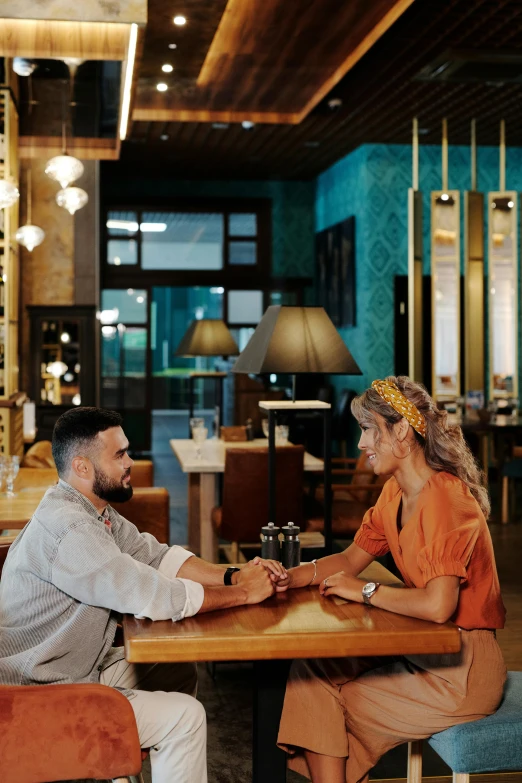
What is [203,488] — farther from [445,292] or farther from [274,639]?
[445,292]

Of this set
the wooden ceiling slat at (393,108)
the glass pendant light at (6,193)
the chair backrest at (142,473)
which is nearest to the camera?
Result: the chair backrest at (142,473)

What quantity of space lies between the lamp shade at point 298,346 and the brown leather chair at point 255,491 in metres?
1.69

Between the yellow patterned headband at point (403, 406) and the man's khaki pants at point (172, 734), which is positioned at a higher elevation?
the yellow patterned headband at point (403, 406)

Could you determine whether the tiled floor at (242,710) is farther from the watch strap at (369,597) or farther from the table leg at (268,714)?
the watch strap at (369,597)

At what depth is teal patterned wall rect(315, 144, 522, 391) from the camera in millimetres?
11727

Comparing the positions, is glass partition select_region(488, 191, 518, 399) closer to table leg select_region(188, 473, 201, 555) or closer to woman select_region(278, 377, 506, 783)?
table leg select_region(188, 473, 201, 555)

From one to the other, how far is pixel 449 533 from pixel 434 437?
32 cm

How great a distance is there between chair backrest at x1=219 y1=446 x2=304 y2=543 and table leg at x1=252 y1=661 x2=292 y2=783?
116 inches

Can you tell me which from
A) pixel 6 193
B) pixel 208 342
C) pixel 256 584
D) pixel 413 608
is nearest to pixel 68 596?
pixel 256 584

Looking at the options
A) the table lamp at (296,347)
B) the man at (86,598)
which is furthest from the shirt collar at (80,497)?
the table lamp at (296,347)

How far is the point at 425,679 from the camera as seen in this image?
2660 mm

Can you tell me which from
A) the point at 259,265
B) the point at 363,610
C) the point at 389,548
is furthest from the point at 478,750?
the point at 259,265

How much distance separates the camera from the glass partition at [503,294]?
33.0 ft

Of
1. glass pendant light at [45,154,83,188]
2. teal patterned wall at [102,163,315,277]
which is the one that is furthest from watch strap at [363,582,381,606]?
teal patterned wall at [102,163,315,277]
